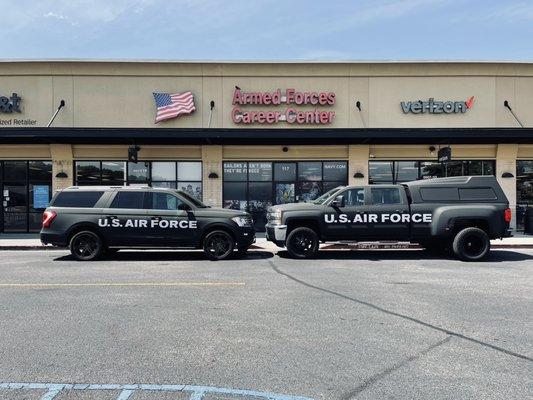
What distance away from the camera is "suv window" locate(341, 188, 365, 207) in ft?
41.8

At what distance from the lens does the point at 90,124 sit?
19.8m

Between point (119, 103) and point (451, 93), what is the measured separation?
46.1ft

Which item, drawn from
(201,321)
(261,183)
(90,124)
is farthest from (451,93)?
(201,321)

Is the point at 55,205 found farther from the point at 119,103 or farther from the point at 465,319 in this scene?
the point at 465,319

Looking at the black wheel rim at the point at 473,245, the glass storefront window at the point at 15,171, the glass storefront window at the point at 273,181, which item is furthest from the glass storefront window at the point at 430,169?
the glass storefront window at the point at 15,171

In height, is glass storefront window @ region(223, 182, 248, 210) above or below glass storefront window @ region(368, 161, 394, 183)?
below

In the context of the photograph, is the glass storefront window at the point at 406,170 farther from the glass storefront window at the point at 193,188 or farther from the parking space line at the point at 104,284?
the parking space line at the point at 104,284

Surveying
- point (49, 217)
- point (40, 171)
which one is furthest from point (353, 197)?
point (40, 171)

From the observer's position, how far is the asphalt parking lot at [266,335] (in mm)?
4039

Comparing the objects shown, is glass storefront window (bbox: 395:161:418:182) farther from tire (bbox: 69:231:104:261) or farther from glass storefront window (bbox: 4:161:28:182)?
glass storefront window (bbox: 4:161:28:182)

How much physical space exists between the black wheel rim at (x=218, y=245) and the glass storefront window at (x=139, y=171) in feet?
28.5

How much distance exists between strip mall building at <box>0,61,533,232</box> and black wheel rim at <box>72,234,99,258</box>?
7.74 metres

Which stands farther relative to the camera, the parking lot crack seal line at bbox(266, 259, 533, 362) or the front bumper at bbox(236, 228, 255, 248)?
the front bumper at bbox(236, 228, 255, 248)

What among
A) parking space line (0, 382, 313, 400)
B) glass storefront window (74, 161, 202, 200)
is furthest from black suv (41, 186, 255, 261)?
parking space line (0, 382, 313, 400)
